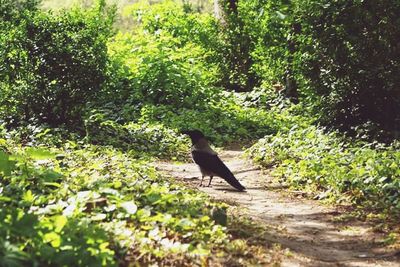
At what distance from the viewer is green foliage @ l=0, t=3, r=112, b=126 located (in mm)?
10984

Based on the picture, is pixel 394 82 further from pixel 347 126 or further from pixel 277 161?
pixel 277 161

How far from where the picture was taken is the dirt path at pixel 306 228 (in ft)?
16.9

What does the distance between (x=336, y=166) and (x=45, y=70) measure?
6.35 metres

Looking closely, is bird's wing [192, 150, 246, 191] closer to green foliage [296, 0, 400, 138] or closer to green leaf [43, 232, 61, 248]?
green foliage [296, 0, 400, 138]

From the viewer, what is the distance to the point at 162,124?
44.5 feet

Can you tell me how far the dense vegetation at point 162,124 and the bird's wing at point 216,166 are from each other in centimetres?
74

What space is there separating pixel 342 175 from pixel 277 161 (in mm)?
2499

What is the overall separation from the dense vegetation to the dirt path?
526 mm

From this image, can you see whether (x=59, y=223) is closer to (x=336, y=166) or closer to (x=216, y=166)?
(x=216, y=166)

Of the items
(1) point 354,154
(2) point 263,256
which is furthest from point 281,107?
(2) point 263,256

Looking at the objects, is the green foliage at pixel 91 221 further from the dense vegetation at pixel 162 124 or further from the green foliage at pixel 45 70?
the green foliage at pixel 45 70

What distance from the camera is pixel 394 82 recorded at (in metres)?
9.45

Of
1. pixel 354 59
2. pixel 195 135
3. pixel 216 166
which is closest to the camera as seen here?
pixel 216 166

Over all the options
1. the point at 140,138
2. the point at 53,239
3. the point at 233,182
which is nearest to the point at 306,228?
the point at 233,182
